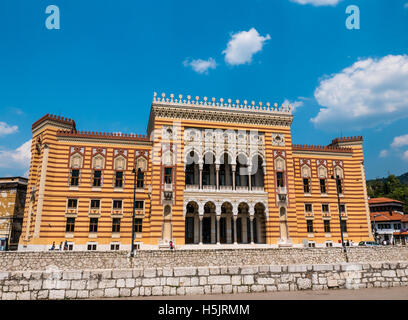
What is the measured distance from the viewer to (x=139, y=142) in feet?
109

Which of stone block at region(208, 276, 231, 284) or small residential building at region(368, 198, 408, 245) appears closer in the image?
stone block at region(208, 276, 231, 284)

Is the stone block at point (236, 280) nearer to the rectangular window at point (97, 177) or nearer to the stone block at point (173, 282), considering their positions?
the stone block at point (173, 282)

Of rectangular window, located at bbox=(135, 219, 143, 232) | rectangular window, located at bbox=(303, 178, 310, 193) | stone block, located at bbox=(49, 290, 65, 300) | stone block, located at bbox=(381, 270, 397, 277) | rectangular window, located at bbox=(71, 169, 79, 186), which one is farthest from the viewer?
rectangular window, located at bbox=(303, 178, 310, 193)

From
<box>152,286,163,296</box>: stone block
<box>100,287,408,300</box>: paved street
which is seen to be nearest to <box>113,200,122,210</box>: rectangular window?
<box>152,286,163,296</box>: stone block

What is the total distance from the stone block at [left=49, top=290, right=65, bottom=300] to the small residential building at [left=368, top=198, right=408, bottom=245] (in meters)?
51.0

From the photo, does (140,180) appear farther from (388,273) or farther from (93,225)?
(388,273)

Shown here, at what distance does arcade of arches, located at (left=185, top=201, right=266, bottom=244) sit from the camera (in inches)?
1294

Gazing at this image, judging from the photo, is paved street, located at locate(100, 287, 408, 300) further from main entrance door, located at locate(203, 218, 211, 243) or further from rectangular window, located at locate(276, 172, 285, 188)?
rectangular window, located at locate(276, 172, 285, 188)

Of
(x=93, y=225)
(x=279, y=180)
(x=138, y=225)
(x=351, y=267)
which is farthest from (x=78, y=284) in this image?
(x=279, y=180)

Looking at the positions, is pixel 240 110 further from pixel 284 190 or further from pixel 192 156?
pixel 284 190

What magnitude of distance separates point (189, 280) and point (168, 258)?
13.0 metres

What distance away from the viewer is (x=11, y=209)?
3578 cm

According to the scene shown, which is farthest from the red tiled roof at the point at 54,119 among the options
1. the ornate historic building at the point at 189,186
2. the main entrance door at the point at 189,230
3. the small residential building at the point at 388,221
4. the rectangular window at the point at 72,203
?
the small residential building at the point at 388,221

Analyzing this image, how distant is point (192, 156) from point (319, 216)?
1765 cm
